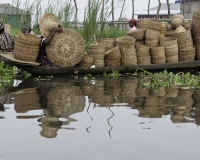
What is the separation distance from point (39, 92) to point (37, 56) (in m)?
3.28

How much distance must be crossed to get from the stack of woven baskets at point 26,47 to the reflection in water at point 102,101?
1875 mm

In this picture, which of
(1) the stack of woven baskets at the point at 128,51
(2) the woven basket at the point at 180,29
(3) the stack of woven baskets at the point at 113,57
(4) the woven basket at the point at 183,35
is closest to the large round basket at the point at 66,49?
(3) the stack of woven baskets at the point at 113,57

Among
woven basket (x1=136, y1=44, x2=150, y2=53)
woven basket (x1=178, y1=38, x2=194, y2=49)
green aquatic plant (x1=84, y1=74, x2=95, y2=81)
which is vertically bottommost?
green aquatic plant (x1=84, y1=74, x2=95, y2=81)

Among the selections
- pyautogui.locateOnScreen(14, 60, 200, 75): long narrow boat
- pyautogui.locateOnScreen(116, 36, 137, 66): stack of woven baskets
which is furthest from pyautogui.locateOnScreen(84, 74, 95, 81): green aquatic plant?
pyautogui.locateOnScreen(116, 36, 137, 66): stack of woven baskets

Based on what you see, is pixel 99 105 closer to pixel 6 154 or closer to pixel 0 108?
pixel 0 108

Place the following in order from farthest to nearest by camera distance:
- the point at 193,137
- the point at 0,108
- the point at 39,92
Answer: the point at 39,92 < the point at 0,108 < the point at 193,137

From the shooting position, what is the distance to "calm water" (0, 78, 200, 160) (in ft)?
14.2

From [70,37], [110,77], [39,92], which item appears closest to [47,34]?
[70,37]

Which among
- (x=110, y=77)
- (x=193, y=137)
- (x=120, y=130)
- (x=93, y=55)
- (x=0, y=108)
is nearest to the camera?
(x=193, y=137)

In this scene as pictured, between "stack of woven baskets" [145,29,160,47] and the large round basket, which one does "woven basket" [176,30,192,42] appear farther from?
the large round basket

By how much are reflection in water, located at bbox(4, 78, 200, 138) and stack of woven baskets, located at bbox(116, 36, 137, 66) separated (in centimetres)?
257

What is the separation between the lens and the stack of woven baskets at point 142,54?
39.5 ft

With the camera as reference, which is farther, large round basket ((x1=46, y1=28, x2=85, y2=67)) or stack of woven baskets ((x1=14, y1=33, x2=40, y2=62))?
large round basket ((x1=46, y1=28, x2=85, y2=67))

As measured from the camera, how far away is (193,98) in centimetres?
727
